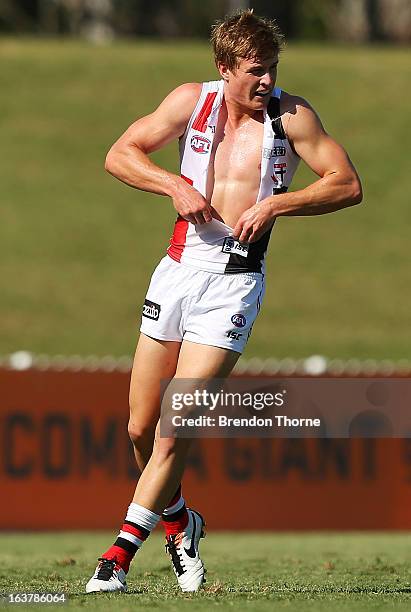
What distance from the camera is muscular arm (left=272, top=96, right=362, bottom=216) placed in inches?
264

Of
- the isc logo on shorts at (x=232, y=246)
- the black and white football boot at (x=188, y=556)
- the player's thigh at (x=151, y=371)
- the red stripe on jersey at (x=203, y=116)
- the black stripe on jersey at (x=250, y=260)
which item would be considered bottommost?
the black and white football boot at (x=188, y=556)

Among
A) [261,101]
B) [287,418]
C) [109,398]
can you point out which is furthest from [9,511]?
[261,101]

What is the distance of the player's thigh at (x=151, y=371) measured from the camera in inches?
271

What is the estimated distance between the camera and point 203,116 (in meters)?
6.87

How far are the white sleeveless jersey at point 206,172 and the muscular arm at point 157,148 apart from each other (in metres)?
0.07

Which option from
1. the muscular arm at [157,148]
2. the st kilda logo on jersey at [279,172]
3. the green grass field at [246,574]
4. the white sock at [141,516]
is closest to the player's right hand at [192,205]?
the muscular arm at [157,148]

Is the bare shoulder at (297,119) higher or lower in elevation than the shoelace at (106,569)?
higher

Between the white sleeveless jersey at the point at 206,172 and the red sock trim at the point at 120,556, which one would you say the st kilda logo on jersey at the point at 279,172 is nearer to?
the white sleeveless jersey at the point at 206,172

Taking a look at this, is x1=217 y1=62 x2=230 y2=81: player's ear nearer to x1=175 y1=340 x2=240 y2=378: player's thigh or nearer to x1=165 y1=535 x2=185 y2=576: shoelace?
x1=175 y1=340 x2=240 y2=378: player's thigh

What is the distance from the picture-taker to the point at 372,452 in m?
14.0

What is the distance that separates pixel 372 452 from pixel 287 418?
158 centimetres

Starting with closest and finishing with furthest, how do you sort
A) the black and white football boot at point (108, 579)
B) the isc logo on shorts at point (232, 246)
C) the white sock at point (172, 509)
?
the black and white football boot at point (108, 579) < the isc logo on shorts at point (232, 246) < the white sock at point (172, 509)

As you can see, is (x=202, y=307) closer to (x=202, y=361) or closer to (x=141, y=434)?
(x=202, y=361)

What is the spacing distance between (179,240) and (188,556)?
166 centimetres
